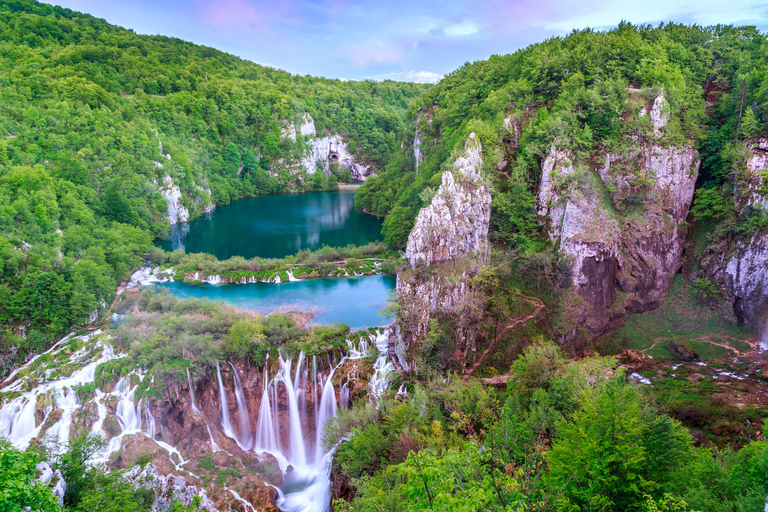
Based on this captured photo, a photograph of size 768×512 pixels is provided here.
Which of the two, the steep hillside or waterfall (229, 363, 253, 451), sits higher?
the steep hillside

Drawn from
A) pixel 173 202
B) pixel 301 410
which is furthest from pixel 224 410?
pixel 173 202

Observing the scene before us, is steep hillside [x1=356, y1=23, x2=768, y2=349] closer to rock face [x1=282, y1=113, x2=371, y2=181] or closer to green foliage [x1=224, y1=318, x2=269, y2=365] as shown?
green foliage [x1=224, y1=318, x2=269, y2=365]

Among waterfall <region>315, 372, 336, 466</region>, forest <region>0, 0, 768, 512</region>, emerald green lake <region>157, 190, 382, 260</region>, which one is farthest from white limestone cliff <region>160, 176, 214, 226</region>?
waterfall <region>315, 372, 336, 466</region>

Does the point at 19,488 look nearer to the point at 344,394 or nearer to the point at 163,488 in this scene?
the point at 163,488

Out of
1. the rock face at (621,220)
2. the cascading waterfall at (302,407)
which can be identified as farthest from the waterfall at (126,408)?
the rock face at (621,220)

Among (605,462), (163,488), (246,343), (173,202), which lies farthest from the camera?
(173,202)

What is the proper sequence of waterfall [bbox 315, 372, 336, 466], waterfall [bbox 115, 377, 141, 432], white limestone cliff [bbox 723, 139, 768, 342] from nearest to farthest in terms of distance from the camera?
waterfall [bbox 115, 377, 141, 432] < waterfall [bbox 315, 372, 336, 466] < white limestone cliff [bbox 723, 139, 768, 342]

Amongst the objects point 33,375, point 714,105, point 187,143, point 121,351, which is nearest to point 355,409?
point 121,351

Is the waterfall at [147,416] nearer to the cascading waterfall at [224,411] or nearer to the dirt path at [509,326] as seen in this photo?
the cascading waterfall at [224,411]
